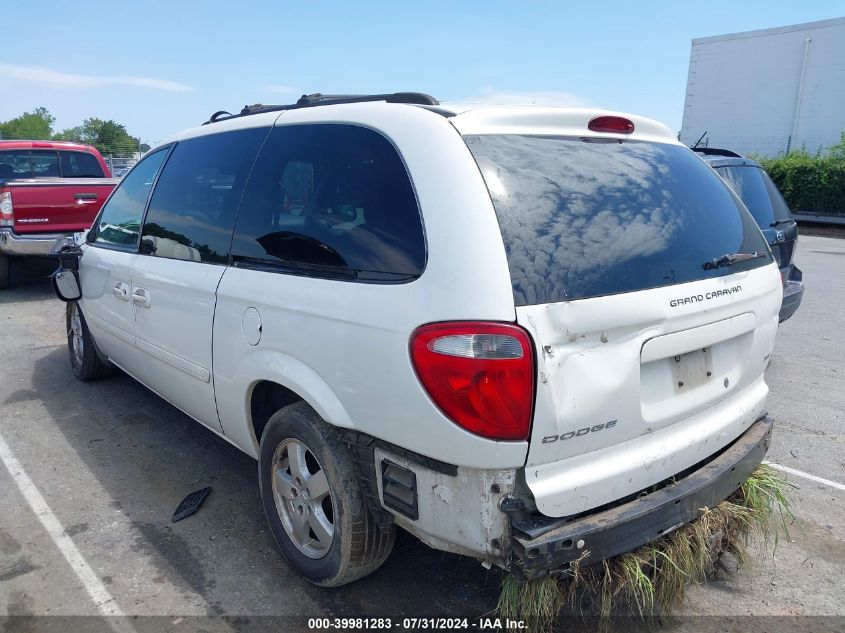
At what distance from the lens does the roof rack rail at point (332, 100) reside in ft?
8.89

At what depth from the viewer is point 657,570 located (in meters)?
2.48

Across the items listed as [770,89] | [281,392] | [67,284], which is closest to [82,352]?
[67,284]

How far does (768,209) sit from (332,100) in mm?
4050

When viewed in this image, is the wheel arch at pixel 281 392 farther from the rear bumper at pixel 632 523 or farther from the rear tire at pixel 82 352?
the rear tire at pixel 82 352

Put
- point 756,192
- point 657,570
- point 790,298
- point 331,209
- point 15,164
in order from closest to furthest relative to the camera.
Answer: point 657,570
point 331,209
point 790,298
point 756,192
point 15,164

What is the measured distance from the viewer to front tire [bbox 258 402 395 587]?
8.32ft

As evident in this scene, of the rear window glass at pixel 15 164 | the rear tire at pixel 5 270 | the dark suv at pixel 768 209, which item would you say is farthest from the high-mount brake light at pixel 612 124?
the rear window glass at pixel 15 164

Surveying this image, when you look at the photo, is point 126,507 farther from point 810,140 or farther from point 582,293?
point 810,140

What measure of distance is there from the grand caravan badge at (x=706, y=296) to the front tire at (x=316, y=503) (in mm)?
1338

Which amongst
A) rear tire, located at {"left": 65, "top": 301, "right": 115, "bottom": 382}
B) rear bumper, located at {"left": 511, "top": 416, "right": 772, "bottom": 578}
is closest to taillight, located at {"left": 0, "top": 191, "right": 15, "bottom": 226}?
rear tire, located at {"left": 65, "top": 301, "right": 115, "bottom": 382}

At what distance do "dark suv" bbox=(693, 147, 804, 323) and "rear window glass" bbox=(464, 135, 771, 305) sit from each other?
2.97 meters

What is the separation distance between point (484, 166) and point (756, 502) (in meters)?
1.95

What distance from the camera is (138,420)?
4.67m

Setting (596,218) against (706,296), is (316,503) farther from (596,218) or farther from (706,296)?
(706,296)
